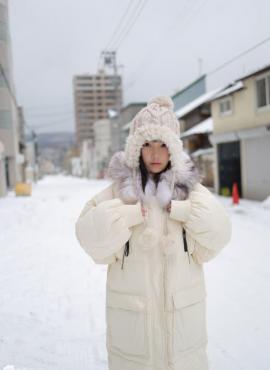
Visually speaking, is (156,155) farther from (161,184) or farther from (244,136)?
(244,136)

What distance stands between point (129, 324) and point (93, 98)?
250 ft

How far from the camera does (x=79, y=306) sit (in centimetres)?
461

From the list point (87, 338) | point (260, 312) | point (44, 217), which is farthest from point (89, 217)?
point (44, 217)

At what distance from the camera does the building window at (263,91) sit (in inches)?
583

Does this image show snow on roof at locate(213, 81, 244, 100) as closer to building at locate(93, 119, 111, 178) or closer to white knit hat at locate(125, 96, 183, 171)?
white knit hat at locate(125, 96, 183, 171)

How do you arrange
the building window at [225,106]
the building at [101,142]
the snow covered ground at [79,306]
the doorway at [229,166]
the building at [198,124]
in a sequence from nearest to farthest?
the snow covered ground at [79,306] < the doorway at [229,166] < the building window at [225,106] < the building at [198,124] < the building at [101,142]

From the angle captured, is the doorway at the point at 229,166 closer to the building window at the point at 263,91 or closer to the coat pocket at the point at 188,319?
the building window at the point at 263,91

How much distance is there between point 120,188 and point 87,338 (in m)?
2.19

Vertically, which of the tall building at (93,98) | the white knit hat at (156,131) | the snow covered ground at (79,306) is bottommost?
the snow covered ground at (79,306)

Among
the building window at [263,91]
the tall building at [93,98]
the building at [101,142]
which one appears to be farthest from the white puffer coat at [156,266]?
the building at [101,142]

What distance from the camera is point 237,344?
11.8 feet

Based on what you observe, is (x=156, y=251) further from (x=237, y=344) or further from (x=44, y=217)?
(x=44, y=217)

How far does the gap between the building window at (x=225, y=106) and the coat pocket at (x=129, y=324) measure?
16.6 m

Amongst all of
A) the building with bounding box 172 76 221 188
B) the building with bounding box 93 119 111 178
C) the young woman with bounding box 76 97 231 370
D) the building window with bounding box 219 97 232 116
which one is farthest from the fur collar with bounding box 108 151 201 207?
the building with bounding box 93 119 111 178
